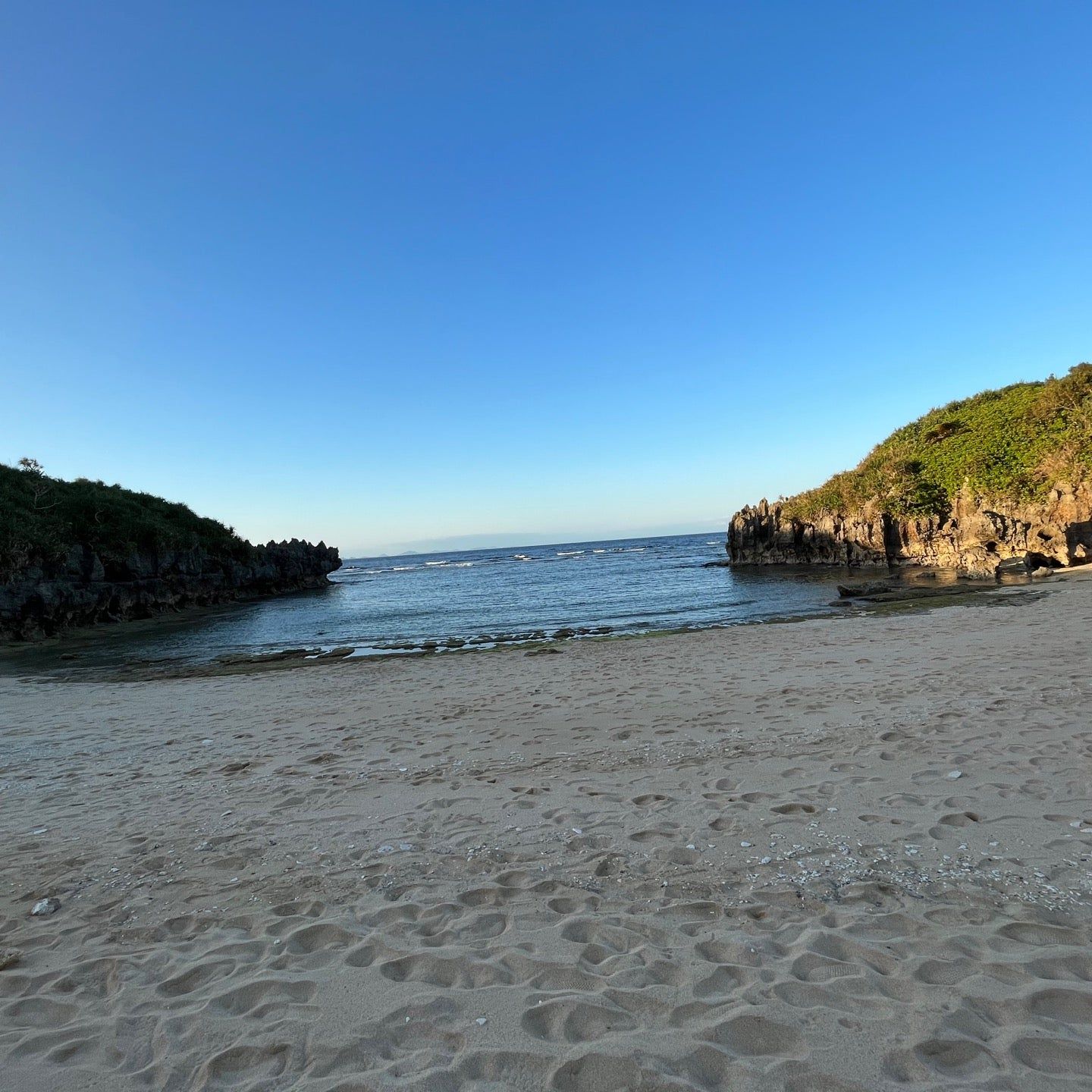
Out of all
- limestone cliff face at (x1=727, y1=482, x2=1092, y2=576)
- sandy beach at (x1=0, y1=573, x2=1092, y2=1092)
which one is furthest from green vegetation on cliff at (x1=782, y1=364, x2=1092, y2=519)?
sandy beach at (x1=0, y1=573, x2=1092, y2=1092)

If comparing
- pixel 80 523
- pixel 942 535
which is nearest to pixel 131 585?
pixel 80 523

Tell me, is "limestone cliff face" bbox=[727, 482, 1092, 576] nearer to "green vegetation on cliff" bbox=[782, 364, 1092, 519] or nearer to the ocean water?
"green vegetation on cliff" bbox=[782, 364, 1092, 519]

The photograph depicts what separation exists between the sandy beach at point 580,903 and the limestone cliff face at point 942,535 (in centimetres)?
2745

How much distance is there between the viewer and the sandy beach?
3125 millimetres

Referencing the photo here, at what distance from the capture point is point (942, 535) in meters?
39.1

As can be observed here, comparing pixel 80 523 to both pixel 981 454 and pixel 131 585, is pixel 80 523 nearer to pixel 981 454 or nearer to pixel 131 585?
pixel 131 585

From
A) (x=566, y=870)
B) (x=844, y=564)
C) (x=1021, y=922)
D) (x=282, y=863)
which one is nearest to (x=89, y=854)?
(x=282, y=863)

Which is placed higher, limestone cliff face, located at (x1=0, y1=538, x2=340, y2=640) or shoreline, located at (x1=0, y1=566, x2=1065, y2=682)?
limestone cliff face, located at (x1=0, y1=538, x2=340, y2=640)

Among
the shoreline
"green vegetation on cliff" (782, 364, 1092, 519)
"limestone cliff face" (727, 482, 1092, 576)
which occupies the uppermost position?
"green vegetation on cliff" (782, 364, 1092, 519)

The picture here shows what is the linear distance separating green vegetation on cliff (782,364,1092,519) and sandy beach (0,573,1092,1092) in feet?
108

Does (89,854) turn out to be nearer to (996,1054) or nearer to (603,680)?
(996,1054)

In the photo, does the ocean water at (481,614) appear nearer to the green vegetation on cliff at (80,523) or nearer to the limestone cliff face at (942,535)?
the limestone cliff face at (942,535)

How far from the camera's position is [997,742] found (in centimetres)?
722

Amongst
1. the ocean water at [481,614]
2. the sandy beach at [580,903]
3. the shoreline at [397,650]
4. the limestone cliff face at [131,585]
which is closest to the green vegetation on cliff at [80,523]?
the limestone cliff face at [131,585]
